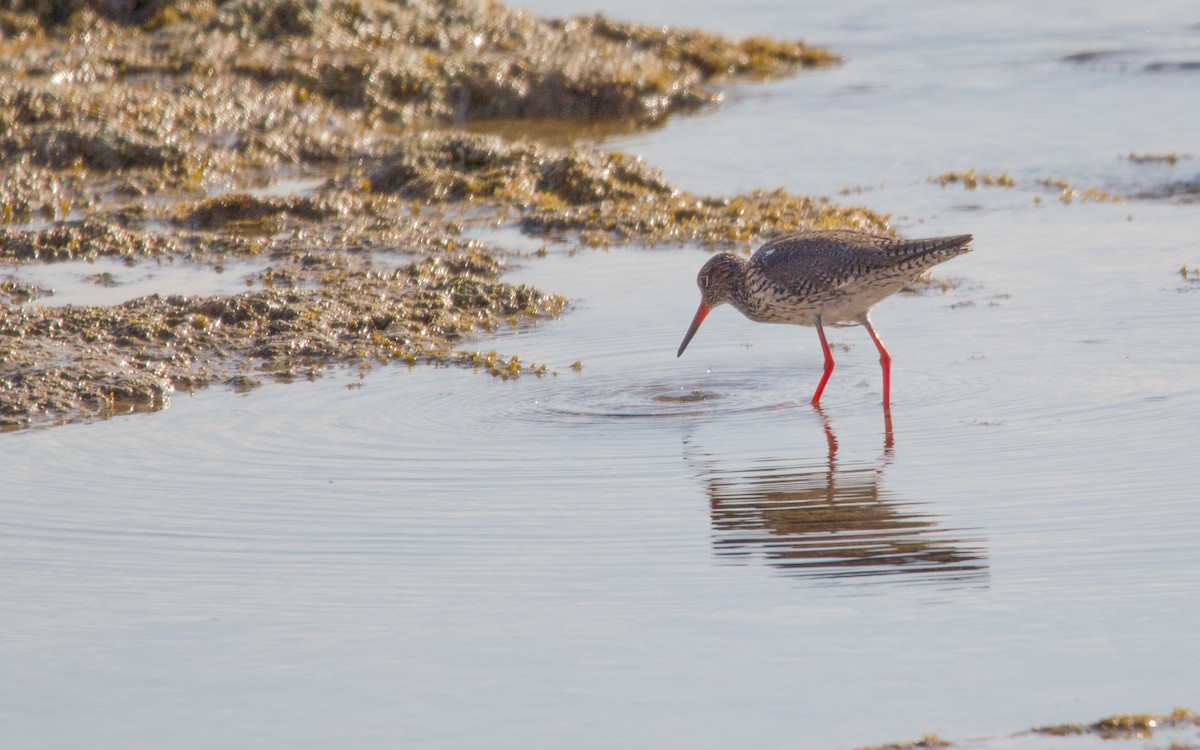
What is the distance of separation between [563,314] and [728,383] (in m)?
1.52

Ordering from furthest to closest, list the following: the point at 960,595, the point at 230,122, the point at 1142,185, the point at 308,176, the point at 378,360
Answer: the point at 230,122, the point at 308,176, the point at 1142,185, the point at 378,360, the point at 960,595

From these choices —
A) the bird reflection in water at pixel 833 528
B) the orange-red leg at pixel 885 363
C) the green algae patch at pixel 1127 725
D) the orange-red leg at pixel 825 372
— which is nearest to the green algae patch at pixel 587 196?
the orange-red leg at pixel 885 363

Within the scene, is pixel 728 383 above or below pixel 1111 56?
below

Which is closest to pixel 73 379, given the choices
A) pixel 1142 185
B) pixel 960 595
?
pixel 960 595

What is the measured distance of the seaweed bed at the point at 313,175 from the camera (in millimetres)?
8328

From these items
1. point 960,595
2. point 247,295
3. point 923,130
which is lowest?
point 960,595

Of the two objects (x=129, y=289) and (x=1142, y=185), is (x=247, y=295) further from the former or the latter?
(x=1142, y=185)

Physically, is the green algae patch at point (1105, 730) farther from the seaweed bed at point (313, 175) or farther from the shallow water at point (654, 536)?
the seaweed bed at point (313, 175)

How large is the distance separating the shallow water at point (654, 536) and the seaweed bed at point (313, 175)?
560 mm

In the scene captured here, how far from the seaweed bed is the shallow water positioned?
1.84 ft

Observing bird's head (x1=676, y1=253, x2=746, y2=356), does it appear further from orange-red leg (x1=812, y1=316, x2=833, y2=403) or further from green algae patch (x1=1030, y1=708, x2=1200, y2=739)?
green algae patch (x1=1030, y1=708, x2=1200, y2=739)

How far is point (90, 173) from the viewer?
41.3ft

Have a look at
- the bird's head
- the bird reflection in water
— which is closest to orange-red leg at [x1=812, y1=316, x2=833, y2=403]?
the bird's head

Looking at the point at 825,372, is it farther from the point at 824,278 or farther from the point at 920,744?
the point at 920,744
